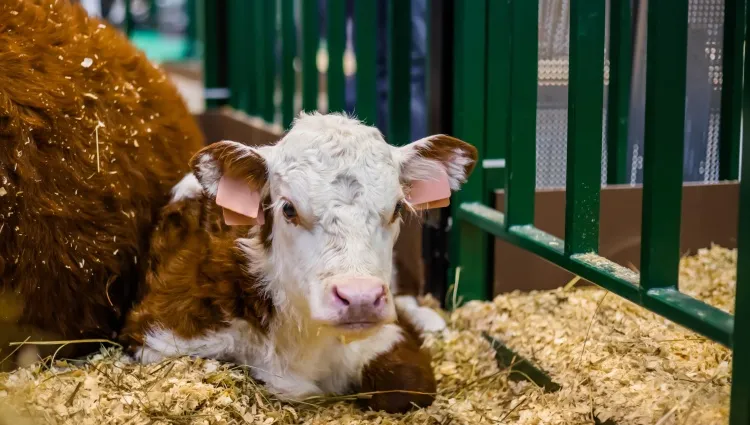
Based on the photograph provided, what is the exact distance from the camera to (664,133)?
2332mm

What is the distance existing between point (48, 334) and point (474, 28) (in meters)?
2.00

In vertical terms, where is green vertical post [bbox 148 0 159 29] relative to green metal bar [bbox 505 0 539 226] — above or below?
above

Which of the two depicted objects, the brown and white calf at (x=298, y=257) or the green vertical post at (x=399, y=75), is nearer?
the brown and white calf at (x=298, y=257)

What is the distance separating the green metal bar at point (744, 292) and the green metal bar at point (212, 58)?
550cm

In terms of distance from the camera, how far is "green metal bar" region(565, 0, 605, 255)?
276 centimetres

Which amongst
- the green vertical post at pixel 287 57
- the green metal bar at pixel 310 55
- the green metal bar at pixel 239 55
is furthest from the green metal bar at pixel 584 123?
the green metal bar at pixel 239 55

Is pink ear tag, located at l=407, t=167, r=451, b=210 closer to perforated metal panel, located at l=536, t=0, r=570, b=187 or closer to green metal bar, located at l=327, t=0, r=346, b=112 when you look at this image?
perforated metal panel, located at l=536, t=0, r=570, b=187

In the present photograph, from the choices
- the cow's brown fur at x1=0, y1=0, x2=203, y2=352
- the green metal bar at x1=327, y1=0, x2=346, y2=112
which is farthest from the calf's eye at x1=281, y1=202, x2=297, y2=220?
the green metal bar at x1=327, y1=0, x2=346, y2=112

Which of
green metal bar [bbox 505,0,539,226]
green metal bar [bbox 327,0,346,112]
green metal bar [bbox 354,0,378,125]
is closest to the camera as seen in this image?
green metal bar [bbox 505,0,539,226]

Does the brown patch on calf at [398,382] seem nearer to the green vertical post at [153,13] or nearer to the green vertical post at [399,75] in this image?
the green vertical post at [399,75]

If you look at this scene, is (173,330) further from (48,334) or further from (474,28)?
(474,28)

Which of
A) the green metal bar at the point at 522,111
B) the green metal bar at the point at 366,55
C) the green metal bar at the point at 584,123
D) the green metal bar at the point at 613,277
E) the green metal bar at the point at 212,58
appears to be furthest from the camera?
the green metal bar at the point at 212,58

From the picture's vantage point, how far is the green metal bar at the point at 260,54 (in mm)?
6060

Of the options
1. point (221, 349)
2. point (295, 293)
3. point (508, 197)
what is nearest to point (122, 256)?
point (221, 349)
